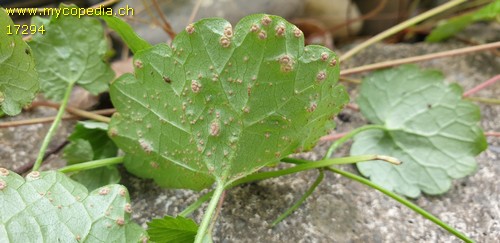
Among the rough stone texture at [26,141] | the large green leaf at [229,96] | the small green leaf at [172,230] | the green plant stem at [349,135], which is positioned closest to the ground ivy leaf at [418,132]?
the green plant stem at [349,135]

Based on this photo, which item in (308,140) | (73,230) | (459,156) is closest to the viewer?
(73,230)

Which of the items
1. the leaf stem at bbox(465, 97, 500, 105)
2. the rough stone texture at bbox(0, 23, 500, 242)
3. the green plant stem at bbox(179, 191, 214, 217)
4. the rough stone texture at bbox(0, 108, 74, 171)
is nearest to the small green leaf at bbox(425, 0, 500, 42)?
the leaf stem at bbox(465, 97, 500, 105)

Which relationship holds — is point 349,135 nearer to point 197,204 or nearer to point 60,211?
point 197,204

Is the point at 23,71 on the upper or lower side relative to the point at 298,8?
upper

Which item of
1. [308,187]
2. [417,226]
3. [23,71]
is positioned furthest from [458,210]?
[23,71]

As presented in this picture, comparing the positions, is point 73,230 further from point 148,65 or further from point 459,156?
point 459,156
